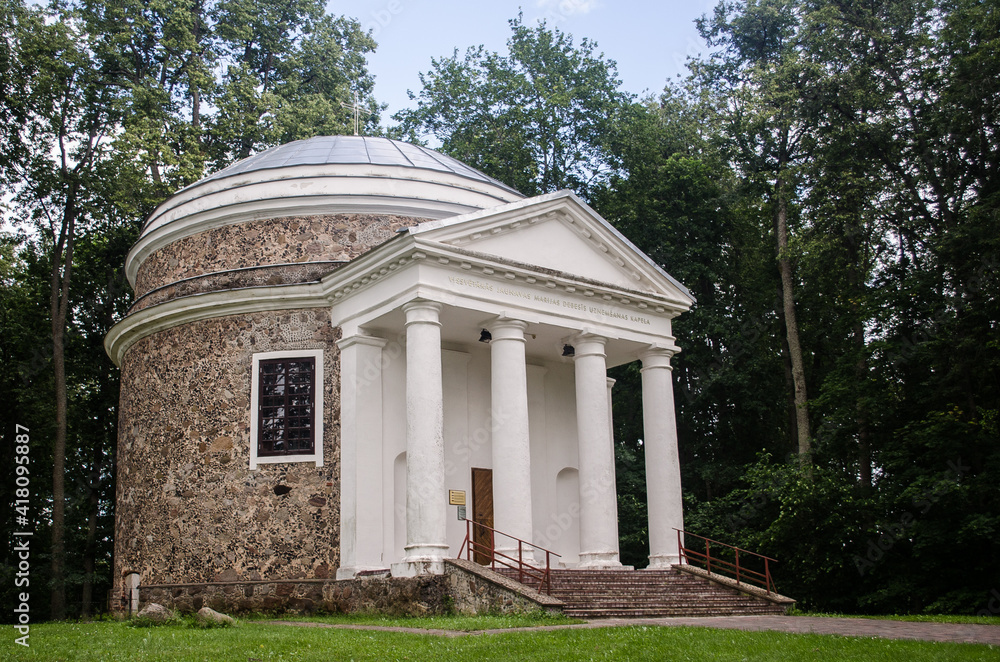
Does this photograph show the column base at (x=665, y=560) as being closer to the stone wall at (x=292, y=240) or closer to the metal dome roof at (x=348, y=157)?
the stone wall at (x=292, y=240)

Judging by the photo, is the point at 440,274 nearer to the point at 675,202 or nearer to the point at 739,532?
the point at 739,532

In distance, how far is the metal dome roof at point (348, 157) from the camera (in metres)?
A: 22.0

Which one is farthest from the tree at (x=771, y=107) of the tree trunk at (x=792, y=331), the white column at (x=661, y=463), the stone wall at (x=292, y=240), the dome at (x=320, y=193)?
the stone wall at (x=292, y=240)

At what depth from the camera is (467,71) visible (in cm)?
3828

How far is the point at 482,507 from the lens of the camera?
19.8 metres

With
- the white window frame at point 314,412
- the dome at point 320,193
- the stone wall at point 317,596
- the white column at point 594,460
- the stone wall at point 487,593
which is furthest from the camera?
the dome at point 320,193

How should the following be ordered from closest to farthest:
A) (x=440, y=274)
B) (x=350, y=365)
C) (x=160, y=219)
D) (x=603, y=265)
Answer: (x=440, y=274)
(x=350, y=365)
(x=603, y=265)
(x=160, y=219)

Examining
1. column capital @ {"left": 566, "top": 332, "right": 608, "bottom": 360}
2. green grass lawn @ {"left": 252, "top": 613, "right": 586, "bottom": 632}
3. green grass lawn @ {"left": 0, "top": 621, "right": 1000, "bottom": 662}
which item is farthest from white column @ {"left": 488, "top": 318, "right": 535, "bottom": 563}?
green grass lawn @ {"left": 0, "top": 621, "right": 1000, "bottom": 662}

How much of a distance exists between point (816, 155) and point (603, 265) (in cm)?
974

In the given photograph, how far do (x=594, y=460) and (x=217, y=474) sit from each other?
25.4 feet

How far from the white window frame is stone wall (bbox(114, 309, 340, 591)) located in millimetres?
107

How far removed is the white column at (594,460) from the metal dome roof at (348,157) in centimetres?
609

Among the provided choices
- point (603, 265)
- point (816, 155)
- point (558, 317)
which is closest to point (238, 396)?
point (558, 317)

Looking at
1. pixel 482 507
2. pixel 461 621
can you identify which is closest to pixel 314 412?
pixel 482 507
